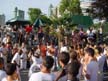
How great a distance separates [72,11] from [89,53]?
68090mm

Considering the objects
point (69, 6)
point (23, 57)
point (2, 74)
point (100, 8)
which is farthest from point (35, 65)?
point (69, 6)

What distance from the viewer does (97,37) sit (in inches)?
1409

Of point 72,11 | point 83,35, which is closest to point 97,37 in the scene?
point 83,35

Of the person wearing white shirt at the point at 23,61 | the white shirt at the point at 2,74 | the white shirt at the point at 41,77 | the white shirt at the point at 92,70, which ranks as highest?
the white shirt at the point at 41,77

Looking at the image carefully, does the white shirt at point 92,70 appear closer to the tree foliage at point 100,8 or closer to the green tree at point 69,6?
A: the tree foliage at point 100,8

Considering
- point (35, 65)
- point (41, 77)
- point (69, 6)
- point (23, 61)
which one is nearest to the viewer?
point (41, 77)

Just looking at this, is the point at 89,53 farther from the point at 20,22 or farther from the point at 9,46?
the point at 20,22

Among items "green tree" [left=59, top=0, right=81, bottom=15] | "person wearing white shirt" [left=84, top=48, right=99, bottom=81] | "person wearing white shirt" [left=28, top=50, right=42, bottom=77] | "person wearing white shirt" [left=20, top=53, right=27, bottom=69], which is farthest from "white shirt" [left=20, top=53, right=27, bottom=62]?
"green tree" [left=59, top=0, right=81, bottom=15]

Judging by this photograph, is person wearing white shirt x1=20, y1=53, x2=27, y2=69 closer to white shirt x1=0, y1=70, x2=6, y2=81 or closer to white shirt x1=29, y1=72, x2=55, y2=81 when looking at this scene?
white shirt x1=0, y1=70, x2=6, y2=81

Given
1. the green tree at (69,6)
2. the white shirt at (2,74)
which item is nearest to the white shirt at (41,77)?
the white shirt at (2,74)

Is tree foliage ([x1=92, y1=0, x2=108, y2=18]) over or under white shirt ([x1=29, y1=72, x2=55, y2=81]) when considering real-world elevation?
under

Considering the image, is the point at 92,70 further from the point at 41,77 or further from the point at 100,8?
the point at 100,8

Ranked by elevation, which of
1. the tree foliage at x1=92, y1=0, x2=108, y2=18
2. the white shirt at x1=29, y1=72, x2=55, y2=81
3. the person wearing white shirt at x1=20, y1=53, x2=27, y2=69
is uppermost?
the white shirt at x1=29, y1=72, x2=55, y2=81

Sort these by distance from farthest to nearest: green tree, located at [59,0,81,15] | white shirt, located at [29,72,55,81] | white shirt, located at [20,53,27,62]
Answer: green tree, located at [59,0,81,15] < white shirt, located at [20,53,27,62] < white shirt, located at [29,72,55,81]
